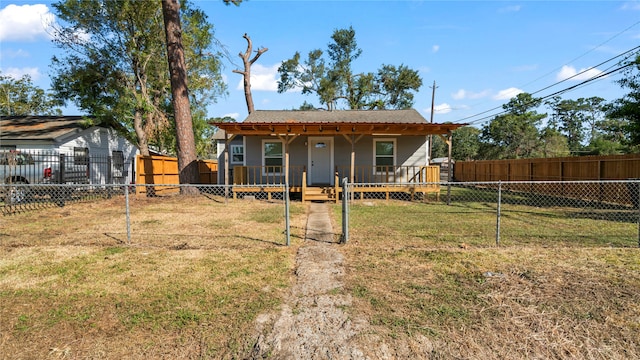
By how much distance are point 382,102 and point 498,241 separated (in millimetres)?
27514

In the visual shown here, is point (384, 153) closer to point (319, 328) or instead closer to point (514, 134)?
point (319, 328)

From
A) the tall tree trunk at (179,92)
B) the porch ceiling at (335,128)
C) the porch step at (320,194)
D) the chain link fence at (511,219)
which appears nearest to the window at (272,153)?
the porch ceiling at (335,128)

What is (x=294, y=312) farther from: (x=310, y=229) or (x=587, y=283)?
(x=310, y=229)

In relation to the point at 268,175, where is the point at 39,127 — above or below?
above

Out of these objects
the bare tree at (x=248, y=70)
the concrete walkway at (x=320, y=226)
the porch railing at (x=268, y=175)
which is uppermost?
the bare tree at (x=248, y=70)

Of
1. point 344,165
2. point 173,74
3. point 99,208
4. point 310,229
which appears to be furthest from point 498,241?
point 173,74

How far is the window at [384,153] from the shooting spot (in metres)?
14.0

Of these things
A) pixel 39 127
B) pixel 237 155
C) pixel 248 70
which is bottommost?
pixel 237 155

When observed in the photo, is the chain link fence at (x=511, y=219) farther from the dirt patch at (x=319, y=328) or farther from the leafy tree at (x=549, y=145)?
the leafy tree at (x=549, y=145)

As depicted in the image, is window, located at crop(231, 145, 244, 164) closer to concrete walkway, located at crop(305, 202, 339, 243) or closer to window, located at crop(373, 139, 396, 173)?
window, located at crop(373, 139, 396, 173)

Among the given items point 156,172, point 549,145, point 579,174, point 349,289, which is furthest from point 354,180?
point 549,145

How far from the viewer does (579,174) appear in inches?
Answer: 527

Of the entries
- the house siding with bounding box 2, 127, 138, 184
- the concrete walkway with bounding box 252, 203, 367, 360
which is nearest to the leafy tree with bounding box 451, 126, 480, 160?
the house siding with bounding box 2, 127, 138, 184

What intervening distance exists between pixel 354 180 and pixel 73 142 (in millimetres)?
13551
